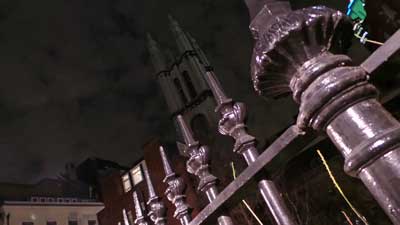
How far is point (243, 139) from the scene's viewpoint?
2.36 metres

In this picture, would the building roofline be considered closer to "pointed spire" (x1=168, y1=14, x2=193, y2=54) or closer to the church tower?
the church tower

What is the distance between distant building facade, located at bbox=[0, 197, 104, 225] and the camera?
30078 mm

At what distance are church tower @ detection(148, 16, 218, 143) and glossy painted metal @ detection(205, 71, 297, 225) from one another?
112 ft

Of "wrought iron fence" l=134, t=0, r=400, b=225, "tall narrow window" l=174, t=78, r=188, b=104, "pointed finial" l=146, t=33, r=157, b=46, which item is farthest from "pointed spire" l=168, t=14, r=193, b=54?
"wrought iron fence" l=134, t=0, r=400, b=225

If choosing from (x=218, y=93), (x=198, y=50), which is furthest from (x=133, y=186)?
(x=218, y=93)

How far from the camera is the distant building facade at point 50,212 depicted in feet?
98.7

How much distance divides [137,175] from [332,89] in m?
30.0

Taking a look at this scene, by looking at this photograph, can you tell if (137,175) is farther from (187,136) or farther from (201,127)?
(187,136)

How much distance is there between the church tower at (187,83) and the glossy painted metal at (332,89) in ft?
114

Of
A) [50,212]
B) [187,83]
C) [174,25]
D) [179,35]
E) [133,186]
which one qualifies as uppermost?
[174,25]

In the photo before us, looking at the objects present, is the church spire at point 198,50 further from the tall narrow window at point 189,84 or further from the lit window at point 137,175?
the lit window at point 137,175

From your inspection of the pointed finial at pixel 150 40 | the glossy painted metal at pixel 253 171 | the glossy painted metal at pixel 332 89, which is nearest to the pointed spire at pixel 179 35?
the pointed finial at pixel 150 40

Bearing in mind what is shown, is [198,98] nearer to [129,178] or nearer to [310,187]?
[129,178]

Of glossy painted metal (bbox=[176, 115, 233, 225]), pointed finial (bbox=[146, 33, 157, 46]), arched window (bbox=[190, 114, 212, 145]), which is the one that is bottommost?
glossy painted metal (bbox=[176, 115, 233, 225])
